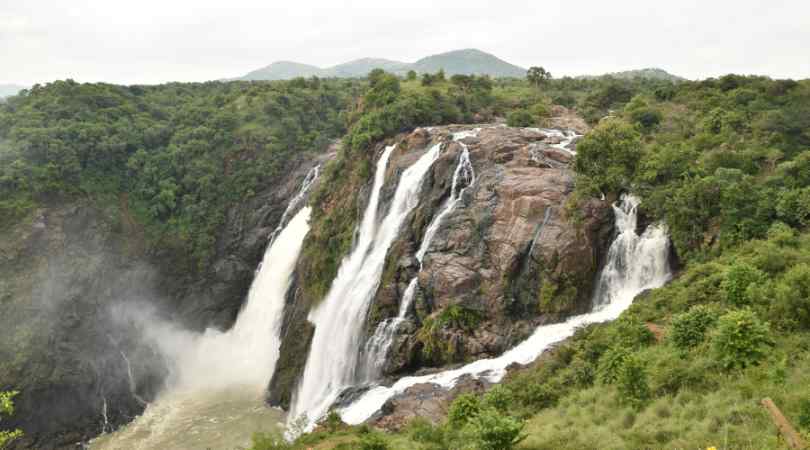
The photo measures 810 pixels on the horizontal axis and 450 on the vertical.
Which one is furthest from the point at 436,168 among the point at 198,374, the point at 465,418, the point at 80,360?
the point at 80,360

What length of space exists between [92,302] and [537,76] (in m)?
43.8

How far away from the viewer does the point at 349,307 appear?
86.5 feet

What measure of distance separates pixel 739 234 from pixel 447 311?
35.2 ft

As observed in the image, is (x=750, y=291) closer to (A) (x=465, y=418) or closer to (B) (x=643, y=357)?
(B) (x=643, y=357)

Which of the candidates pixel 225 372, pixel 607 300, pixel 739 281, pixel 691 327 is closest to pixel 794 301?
pixel 739 281

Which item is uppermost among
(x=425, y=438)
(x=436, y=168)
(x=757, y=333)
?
(x=436, y=168)

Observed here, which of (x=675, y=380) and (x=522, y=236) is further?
(x=522, y=236)

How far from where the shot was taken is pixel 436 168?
28062 millimetres

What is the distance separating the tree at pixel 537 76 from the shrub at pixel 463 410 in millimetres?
45291

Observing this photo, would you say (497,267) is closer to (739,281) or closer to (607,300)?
(607,300)

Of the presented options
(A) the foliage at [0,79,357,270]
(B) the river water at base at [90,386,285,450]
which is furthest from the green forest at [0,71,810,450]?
(B) the river water at base at [90,386,285,450]

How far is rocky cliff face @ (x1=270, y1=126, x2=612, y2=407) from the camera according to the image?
68.9 feet

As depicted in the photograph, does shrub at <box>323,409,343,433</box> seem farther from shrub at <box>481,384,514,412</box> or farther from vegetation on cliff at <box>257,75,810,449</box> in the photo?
shrub at <box>481,384,514,412</box>

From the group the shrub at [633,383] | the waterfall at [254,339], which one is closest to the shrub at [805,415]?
the shrub at [633,383]
